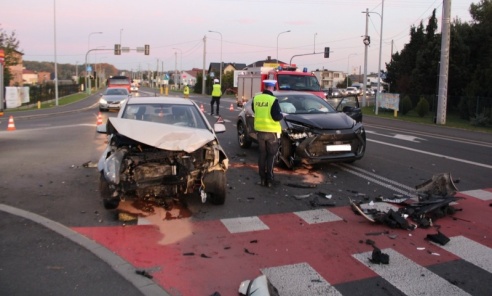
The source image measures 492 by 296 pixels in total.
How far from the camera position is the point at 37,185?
7961mm

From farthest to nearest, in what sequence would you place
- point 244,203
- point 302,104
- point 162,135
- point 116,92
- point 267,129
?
point 116,92, point 302,104, point 267,129, point 244,203, point 162,135

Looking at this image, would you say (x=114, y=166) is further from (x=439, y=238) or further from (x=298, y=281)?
(x=439, y=238)

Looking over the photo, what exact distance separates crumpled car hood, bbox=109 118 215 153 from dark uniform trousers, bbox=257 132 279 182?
1.83 metres

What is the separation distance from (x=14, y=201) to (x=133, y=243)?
274 centimetres

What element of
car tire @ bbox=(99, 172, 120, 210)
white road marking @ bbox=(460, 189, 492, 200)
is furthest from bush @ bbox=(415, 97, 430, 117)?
car tire @ bbox=(99, 172, 120, 210)

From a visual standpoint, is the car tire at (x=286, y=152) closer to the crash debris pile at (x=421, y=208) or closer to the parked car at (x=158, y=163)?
the crash debris pile at (x=421, y=208)

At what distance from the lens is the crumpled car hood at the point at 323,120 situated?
30.0 ft

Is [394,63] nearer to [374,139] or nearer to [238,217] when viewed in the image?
[374,139]

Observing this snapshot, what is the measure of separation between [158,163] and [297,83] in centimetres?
1484

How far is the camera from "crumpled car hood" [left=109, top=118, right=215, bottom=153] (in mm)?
6035

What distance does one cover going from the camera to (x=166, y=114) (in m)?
7.54

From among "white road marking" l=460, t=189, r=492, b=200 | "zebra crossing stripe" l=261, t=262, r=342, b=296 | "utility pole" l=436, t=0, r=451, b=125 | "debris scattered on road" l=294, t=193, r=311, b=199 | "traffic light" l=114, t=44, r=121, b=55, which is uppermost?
"traffic light" l=114, t=44, r=121, b=55

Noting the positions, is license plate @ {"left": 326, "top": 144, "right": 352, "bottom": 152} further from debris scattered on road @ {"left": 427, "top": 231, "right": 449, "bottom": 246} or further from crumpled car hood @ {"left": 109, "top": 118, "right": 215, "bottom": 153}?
debris scattered on road @ {"left": 427, "top": 231, "right": 449, "bottom": 246}

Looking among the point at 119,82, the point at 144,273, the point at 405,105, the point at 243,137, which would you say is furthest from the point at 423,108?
the point at 144,273
